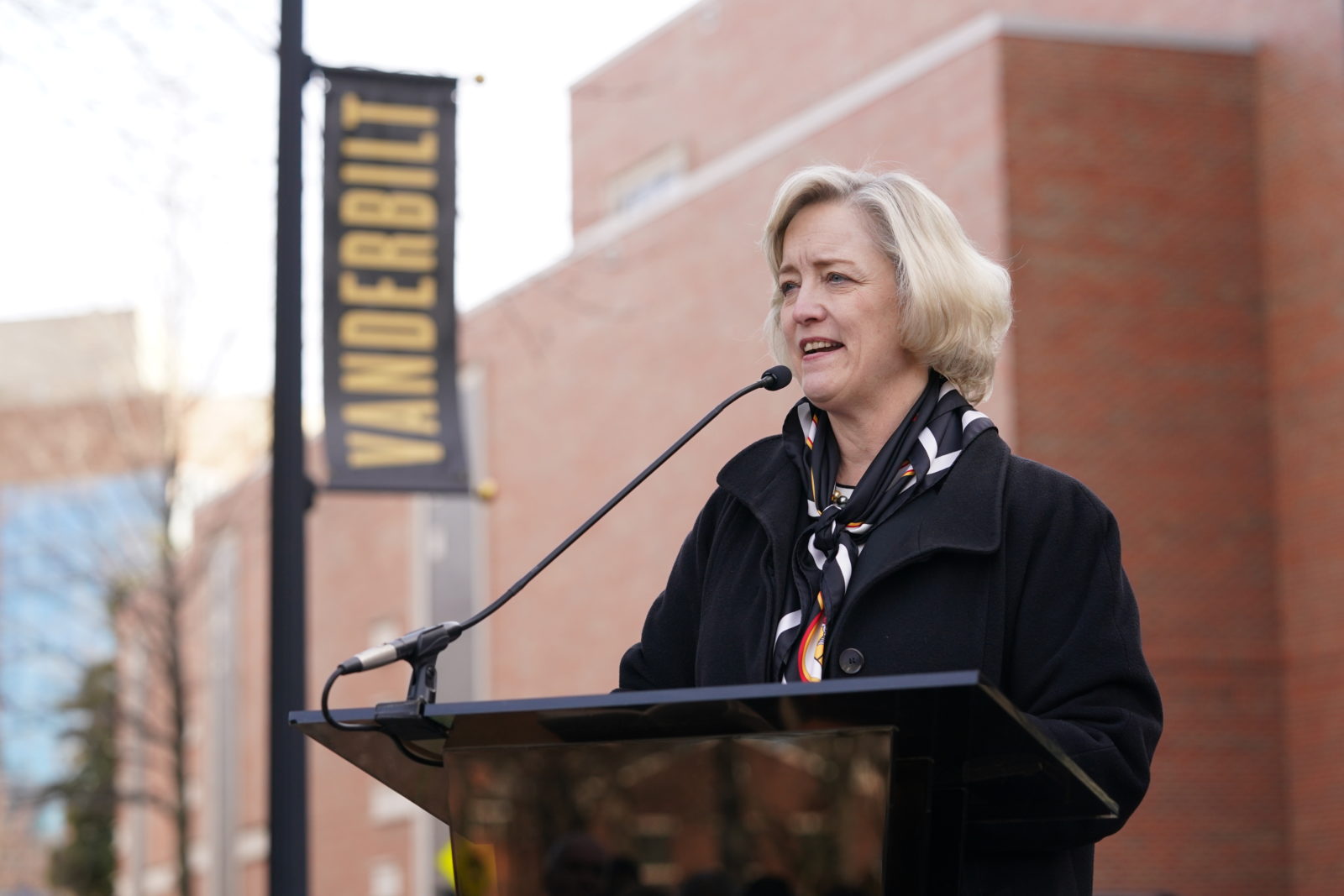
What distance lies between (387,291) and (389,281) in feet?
0.15

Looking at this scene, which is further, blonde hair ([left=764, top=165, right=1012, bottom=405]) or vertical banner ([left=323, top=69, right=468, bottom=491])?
vertical banner ([left=323, top=69, right=468, bottom=491])

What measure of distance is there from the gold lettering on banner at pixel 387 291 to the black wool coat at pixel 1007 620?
Answer: 5.60 meters

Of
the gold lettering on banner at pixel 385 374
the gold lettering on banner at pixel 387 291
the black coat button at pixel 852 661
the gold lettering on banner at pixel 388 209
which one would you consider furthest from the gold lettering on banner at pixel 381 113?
the black coat button at pixel 852 661

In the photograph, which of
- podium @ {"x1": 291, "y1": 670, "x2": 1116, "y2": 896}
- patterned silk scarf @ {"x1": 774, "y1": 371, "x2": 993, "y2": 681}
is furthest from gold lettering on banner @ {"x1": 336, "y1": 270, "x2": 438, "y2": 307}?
podium @ {"x1": 291, "y1": 670, "x2": 1116, "y2": 896}

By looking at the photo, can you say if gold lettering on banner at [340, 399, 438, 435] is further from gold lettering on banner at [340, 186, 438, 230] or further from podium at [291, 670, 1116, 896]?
podium at [291, 670, 1116, 896]

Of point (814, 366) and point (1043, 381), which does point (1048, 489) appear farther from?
point (1043, 381)

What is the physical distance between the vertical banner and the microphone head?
5.14 m

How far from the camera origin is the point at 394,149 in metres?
7.88

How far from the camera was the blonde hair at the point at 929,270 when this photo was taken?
8.41 feet

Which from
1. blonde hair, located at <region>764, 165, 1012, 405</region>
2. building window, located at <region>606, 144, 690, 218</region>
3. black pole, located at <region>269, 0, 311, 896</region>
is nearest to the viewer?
blonde hair, located at <region>764, 165, 1012, 405</region>

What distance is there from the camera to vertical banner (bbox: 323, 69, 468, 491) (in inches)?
305

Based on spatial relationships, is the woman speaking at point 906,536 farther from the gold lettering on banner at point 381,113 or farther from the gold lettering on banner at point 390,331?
the gold lettering on banner at point 390,331

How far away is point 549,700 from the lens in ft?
6.07

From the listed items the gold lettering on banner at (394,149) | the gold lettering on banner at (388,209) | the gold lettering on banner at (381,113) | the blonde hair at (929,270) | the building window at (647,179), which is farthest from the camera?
the building window at (647,179)
